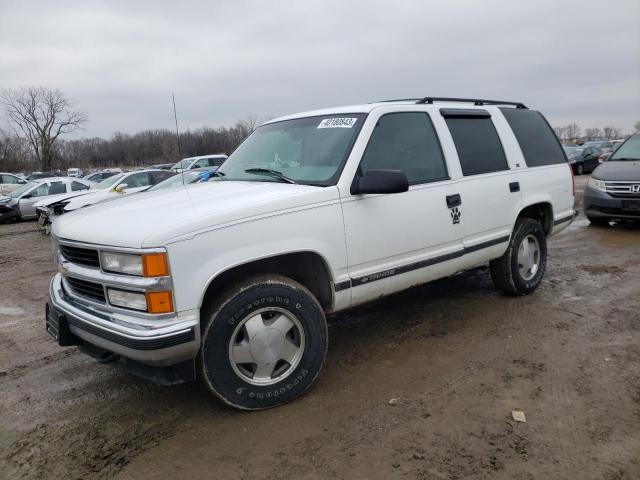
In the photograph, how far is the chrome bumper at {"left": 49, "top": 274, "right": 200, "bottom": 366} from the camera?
2.72m

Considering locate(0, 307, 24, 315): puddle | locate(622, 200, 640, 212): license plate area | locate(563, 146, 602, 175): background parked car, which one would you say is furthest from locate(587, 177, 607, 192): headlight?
locate(563, 146, 602, 175): background parked car

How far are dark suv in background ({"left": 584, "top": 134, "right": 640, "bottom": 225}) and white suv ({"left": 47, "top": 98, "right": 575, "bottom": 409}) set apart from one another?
5182 millimetres

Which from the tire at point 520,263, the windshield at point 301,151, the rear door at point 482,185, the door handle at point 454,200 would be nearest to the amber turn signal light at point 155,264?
the windshield at point 301,151

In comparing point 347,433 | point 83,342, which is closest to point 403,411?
point 347,433

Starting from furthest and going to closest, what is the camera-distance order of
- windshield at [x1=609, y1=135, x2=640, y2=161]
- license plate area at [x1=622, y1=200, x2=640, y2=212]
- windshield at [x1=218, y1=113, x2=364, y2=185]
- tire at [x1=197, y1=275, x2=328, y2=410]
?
1. windshield at [x1=609, y1=135, x2=640, y2=161]
2. license plate area at [x1=622, y1=200, x2=640, y2=212]
3. windshield at [x1=218, y1=113, x2=364, y2=185]
4. tire at [x1=197, y1=275, x2=328, y2=410]

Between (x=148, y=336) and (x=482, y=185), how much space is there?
315cm

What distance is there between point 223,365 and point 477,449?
1.52 metres

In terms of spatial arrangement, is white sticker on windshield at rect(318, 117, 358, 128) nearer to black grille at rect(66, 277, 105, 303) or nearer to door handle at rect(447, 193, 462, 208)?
door handle at rect(447, 193, 462, 208)

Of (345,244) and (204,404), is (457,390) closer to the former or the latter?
(345,244)

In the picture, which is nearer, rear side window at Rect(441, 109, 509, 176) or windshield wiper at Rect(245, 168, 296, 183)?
Result: windshield wiper at Rect(245, 168, 296, 183)

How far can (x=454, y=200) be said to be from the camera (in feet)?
13.7

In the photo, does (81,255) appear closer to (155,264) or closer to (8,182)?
(155,264)

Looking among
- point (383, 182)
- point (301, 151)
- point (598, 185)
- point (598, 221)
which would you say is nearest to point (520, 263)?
point (383, 182)

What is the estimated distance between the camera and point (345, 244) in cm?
343
